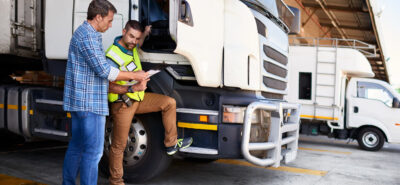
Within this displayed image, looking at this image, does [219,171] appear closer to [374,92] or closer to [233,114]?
[233,114]

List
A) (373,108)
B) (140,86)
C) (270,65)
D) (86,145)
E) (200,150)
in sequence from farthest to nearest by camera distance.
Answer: (373,108) → (270,65) → (200,150) → (140,86) → (86,145)

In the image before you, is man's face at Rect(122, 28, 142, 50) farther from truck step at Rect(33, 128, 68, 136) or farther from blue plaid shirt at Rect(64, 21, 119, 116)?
truck step at Rect(33, 128, 68, 136)

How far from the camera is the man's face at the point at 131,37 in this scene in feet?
11.9

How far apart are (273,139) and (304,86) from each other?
6117 mm

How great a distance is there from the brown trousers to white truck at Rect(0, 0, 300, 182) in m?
0.17

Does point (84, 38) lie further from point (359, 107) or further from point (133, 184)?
point (359, 107)

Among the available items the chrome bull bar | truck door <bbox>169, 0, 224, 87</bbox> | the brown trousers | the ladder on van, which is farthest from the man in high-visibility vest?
the ladder on van

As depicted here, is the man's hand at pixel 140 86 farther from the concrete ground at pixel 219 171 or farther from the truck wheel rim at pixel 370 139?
the truck wheel rim at pixel 370 139

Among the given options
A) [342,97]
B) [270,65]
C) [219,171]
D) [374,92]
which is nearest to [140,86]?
[270,65]

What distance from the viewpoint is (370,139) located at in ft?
31.8

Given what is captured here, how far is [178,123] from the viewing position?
4062 millimetres

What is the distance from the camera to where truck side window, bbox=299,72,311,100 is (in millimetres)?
9812

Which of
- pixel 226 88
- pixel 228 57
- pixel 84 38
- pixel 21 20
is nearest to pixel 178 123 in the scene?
pixel 226 88

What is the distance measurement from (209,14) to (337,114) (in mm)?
6829
